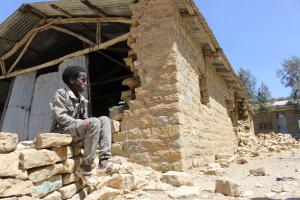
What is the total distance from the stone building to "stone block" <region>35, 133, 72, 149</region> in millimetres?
2239

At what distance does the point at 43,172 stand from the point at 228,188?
6.55 feet

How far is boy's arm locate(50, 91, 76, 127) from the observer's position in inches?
142

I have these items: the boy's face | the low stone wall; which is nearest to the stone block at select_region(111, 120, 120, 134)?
the boy's face

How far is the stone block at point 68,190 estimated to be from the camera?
333cm

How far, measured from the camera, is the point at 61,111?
11.9 ft

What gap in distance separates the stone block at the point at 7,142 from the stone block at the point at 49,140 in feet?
1.13

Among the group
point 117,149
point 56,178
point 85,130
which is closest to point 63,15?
point 117,149

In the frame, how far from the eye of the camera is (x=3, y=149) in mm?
2771

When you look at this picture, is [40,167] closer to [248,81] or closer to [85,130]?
[85,130]

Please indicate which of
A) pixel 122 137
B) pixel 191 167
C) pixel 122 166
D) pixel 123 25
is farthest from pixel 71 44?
pixel 122 166

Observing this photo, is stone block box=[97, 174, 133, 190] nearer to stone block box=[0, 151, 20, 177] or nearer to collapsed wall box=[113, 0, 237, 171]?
stone block box=[0, 151, 20, 177]

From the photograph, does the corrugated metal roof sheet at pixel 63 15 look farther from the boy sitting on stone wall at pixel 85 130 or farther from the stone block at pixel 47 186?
the stone block at pixel 47 186

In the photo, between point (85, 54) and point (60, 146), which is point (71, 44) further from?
point (60, 146)

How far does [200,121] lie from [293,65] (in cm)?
2838
